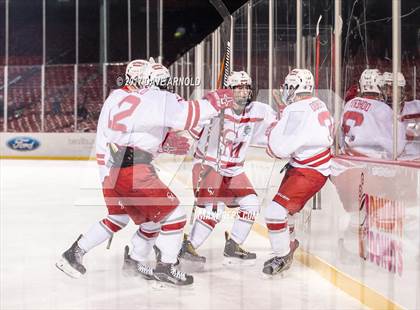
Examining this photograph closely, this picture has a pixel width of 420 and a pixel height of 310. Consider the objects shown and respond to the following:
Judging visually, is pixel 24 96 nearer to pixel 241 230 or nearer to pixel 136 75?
pixel 241 230

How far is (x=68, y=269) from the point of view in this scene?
9.20 ft

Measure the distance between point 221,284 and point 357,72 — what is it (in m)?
0.87

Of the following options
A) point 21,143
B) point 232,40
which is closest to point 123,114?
point 232,40

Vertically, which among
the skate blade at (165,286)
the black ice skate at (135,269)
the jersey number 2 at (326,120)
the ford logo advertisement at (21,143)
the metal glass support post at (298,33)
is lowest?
the skate blade at (165,286)

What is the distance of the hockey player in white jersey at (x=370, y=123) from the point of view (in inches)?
92.3

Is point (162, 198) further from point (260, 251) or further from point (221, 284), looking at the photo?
point (260, 251)

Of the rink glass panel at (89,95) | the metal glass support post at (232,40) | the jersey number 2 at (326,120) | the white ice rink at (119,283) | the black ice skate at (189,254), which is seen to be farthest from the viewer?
the rink glass panel at (89,95)

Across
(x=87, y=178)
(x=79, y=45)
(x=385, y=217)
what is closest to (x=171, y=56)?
(x=79, y=45)

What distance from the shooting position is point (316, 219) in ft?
9.95

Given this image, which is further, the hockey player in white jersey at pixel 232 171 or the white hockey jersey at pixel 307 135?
the hockey player in white jersey at pixel 232 171

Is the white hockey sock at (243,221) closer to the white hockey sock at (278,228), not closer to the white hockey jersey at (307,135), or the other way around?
the white hockey sock at (278,228)

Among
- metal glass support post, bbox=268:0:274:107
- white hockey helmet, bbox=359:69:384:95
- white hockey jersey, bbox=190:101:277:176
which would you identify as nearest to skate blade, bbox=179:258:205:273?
white hockey jersey, bbox=190:101:277:176

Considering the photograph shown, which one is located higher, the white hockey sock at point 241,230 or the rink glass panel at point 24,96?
the rink glass panel at point 24,96

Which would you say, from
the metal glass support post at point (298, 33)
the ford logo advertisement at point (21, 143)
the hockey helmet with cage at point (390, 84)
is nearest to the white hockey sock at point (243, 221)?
the metal glass support post at point (298, 33)
